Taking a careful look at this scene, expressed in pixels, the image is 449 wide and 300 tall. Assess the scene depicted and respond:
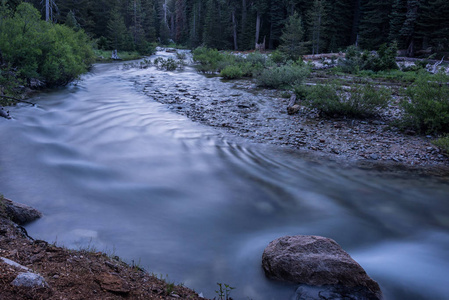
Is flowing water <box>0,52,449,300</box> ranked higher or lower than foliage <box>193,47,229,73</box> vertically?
lower

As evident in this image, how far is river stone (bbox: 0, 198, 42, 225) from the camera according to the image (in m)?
4.14

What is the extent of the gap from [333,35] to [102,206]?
4249 centimetres

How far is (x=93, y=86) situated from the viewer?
17.9 metres

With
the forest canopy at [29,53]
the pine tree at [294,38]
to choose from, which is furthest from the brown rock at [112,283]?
the pine tree at [294,38]

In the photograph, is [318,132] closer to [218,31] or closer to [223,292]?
[223,292]

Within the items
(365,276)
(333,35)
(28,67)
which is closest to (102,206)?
(365,276)

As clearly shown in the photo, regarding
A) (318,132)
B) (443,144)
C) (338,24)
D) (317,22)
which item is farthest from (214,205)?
(338,24)

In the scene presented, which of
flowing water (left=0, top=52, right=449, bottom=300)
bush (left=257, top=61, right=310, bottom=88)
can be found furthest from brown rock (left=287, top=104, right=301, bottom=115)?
bush (left=257, top=61, right=310, bottom=88)

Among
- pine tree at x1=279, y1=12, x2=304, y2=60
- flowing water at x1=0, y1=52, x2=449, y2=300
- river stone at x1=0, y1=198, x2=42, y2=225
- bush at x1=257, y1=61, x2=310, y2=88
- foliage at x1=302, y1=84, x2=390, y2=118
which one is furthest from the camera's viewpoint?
pine tree at x1=279, y1=12, x2=304, y2=60

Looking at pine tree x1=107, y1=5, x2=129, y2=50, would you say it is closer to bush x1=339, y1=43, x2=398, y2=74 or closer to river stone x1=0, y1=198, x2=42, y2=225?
bush x1=339, y1=43, x2=398, y2=74

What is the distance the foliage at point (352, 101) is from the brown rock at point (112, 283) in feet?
30.3

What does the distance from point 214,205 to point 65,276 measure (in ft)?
10.4

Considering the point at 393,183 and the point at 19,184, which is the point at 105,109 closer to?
the point at 19,184

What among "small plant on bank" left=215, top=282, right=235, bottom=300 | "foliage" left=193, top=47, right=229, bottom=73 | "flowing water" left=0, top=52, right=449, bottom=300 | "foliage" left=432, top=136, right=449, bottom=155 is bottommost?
"small plant on bank" left=215, top=282, right=235, bottom=300
